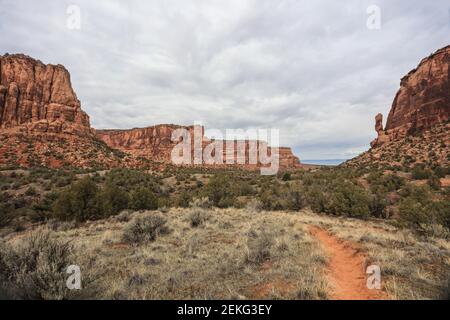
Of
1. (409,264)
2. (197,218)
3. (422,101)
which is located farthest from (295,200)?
(422,101)

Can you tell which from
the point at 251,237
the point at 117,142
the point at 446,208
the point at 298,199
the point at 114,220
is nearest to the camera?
the point at 251,237

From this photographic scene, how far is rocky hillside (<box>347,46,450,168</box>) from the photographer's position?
37.8 meters

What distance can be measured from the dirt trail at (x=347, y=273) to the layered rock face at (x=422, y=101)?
52.1 m

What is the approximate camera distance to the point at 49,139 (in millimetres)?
47188

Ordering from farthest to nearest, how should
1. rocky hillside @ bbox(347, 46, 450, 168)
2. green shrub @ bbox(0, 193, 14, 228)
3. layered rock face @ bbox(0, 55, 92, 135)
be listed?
1. layered rock face @ bbox(0, 55, 92, 135)
2. rocky hillside @ bbox(347, 46, 450, 168)
3. green shrub @ bbox(0, 193, 14, 228)

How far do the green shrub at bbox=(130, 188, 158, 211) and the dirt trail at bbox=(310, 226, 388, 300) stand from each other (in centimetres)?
1230

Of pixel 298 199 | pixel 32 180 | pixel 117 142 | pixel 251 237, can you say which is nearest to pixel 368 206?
pixel 298 199

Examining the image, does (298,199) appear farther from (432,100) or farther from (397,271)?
(432,100)

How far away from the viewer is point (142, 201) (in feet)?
54.2

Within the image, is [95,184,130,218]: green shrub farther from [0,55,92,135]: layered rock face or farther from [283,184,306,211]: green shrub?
[0,55,92,135]: layered rock face

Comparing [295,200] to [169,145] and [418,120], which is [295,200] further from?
[169,145]

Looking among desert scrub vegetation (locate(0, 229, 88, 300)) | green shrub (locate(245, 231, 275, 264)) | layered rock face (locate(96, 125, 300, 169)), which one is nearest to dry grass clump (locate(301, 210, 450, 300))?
green shrub (locate(245, 231, 275, 264))
